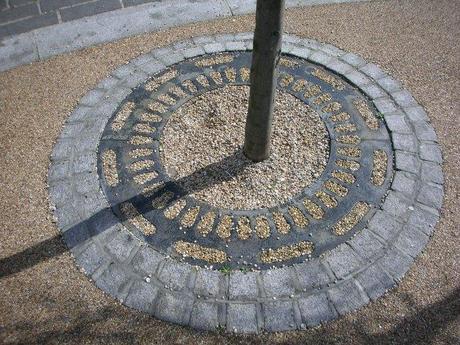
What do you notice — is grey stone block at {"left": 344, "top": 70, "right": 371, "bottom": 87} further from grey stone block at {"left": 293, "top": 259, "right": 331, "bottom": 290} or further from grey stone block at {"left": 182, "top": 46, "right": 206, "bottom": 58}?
grey stone block at {"left": 293, "top": 259, "right": 331, "bottom": 290}

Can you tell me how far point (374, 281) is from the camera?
452 centimetres

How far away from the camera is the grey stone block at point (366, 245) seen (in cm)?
471

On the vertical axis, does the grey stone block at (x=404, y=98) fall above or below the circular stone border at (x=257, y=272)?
above

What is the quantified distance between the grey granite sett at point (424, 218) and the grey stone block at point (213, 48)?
3934 mm

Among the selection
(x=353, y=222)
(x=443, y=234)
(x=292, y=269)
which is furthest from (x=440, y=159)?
(x=292, y=269)

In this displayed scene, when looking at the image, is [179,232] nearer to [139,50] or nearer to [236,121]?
[236,121]

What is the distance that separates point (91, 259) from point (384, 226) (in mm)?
3251

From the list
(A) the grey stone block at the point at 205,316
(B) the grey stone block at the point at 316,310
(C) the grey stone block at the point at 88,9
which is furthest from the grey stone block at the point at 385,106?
(C) the grey stone block at the point at 88,9

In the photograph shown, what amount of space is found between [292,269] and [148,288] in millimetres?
1504

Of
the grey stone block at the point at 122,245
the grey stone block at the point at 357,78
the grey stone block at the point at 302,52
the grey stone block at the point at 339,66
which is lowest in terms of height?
the grey stone block at the point at 122,245

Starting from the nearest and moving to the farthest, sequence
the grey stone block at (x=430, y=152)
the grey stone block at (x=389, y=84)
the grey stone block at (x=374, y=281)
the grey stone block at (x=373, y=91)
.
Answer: the grey stone block at (x=374, y=281) → the grey stone block at (x=430, y=152) → the grey stone block at (x=373, y=91) → the grey stone block at (x=389, y=84)

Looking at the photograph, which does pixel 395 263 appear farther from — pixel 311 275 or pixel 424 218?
pixel 311 275

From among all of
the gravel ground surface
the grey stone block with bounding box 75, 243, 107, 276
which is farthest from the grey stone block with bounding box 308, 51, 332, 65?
the grey stone block with bounding box 75, 243, 107, 276

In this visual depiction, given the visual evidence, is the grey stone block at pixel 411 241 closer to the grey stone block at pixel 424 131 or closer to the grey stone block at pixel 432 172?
the grey stone block at pixel 432 172
